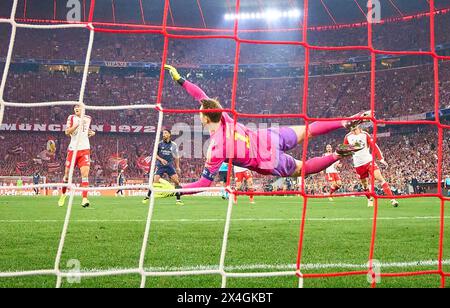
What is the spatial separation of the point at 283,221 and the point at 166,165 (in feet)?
15.2

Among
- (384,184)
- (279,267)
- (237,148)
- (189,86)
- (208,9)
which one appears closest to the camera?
(279,267)

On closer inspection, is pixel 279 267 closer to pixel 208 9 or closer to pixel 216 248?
pixel 216 248

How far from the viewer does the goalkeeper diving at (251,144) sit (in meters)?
4.59

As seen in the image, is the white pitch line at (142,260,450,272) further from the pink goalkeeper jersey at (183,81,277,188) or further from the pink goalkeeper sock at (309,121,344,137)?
the pink goalkeeper sock at (309,121,344,137)

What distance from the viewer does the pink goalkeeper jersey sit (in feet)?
15.0

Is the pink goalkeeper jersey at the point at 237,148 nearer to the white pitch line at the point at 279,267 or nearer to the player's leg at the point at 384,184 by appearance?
the white pitch line at the point at 279,267

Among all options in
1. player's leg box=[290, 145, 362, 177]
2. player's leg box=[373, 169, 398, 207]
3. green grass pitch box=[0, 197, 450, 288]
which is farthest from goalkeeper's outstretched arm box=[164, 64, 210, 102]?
player's leg box=[373, 169, 398, 207]

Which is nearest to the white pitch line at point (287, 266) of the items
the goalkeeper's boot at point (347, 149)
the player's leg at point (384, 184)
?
the goalkeeper's boot at point (347, 149)

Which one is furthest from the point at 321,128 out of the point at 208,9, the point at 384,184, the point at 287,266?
the point at 208,9

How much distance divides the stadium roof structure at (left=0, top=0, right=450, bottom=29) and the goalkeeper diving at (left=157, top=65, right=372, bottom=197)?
81.3 ft

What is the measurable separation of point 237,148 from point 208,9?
93.8 feet

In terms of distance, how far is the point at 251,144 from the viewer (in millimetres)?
4805
